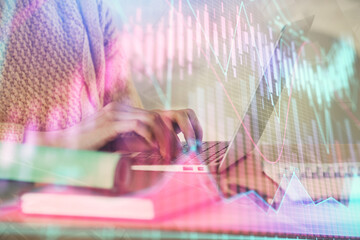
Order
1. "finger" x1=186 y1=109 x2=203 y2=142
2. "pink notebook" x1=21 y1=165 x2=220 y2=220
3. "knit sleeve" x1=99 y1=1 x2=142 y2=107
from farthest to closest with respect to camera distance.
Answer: "knit sleeve" x1=99 y1=1 x2=142 y2=107 → "finger" x1=186 y1=109 x2=203 y2=142 → "pink notebook" x1=21 y1=165 x2=220 y2=220

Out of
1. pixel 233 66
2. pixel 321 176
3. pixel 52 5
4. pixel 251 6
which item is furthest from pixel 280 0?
pixel 52 5

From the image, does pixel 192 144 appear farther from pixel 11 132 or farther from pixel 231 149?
pixel 11 132

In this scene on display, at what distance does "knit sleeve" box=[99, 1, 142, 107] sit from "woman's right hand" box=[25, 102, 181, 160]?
229mm

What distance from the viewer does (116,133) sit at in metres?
0.42

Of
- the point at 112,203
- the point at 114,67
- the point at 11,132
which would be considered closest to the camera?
the point at 112,203

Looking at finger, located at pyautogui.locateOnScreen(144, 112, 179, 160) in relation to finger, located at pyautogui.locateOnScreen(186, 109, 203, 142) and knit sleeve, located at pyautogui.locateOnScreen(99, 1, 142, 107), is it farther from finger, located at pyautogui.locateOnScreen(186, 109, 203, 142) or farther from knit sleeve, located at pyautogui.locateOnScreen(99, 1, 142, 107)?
knit sleeve, located at pyautogui.locateOnScreen(99, 1, 142, 107)

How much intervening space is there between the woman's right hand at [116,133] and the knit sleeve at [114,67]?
229mm

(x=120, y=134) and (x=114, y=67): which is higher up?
(x=114, y=67)

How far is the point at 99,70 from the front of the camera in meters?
0.62

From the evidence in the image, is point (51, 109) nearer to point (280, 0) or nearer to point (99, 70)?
point (99, 70)

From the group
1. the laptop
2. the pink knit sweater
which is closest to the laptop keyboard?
the laptop

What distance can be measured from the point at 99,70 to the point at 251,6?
1.33 feet

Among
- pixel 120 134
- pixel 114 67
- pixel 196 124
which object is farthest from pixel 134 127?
pixel 114 67

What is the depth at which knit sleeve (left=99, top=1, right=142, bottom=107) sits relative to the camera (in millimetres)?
649
